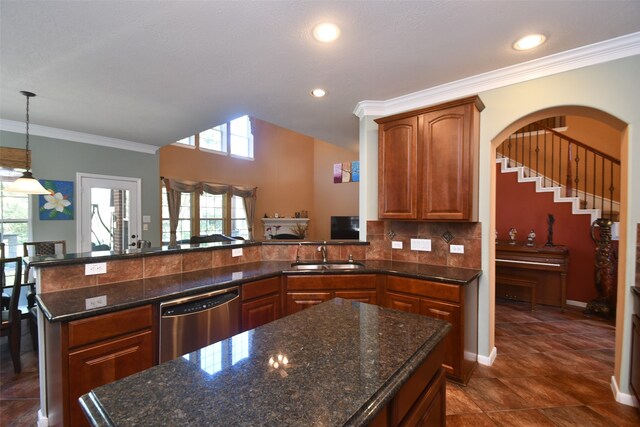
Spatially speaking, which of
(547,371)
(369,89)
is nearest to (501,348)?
(547,371)

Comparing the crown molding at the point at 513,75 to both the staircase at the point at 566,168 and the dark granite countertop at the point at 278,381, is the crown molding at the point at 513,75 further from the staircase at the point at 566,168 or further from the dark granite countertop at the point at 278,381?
the staircase at the point at 566,168

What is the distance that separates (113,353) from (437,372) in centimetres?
173

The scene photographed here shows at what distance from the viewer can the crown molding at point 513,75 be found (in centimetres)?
204

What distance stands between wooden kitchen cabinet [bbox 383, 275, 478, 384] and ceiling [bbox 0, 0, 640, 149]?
1.80 m

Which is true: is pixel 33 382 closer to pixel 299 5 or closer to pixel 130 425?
pixel 130 425

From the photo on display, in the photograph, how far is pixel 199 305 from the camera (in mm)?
2006

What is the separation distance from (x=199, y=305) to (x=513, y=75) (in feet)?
10.1

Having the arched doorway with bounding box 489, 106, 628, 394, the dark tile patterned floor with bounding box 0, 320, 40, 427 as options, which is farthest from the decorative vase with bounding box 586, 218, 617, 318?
the dark tile patterned floor with bounding box 0, 320, 40, 427

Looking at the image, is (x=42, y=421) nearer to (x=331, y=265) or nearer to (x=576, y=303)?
(x=331, y=265)

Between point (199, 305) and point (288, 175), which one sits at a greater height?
point (288, 175)

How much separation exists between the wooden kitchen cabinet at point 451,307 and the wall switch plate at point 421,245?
552 millimetres

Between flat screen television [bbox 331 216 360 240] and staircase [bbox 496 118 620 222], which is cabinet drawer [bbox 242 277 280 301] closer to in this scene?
staircase [bbox 496 118 620 222]

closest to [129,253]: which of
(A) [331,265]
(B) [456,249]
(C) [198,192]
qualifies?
(A) [331,265]

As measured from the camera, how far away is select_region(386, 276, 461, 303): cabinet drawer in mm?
2277
